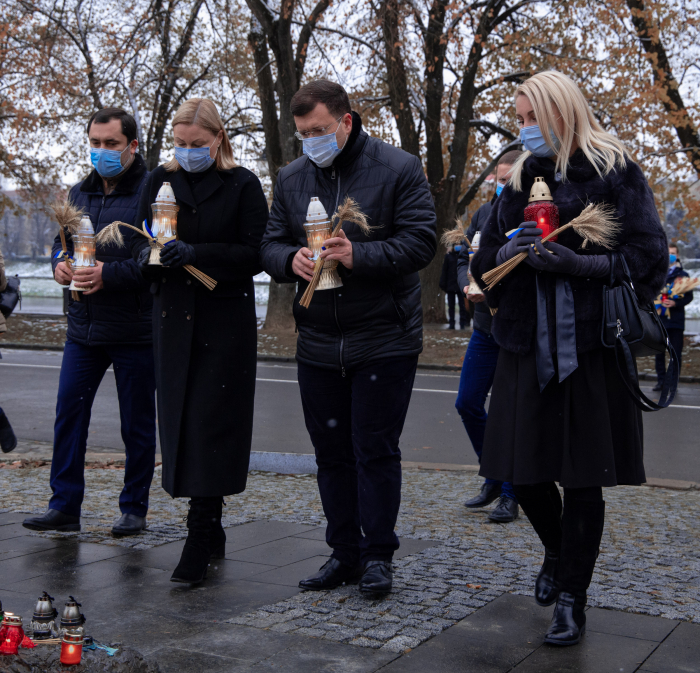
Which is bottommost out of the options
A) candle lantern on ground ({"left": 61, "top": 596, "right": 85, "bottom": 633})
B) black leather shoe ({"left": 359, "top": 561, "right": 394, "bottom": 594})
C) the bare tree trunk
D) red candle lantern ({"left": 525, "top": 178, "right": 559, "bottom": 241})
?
black leather shoe ({"left": 359, "top": 561, "right": 394, "bottom": 594})

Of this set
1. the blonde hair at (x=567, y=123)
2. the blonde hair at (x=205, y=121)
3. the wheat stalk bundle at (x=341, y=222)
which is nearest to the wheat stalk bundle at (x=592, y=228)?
the blonde hair at (x=567, y=123)

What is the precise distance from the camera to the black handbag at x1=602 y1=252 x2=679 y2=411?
11.0ft

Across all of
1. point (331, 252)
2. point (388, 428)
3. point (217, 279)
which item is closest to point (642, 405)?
point (388, 428)

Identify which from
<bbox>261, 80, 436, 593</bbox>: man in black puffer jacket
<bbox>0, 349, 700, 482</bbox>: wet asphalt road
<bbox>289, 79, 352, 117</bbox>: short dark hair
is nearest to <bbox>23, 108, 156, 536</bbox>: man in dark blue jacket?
<bbox>261, 80, 436, 593</bbox>: man in black puffer jacket

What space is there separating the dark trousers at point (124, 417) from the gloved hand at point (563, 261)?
Answer: 2411 mm

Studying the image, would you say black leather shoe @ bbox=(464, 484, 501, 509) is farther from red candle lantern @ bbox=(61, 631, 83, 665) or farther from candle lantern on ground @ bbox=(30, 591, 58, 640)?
red candle lantern @ bbox=(61, 631, 83, 665)

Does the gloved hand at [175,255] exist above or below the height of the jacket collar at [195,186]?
below

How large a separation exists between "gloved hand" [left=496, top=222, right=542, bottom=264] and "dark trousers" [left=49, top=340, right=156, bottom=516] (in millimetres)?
2301

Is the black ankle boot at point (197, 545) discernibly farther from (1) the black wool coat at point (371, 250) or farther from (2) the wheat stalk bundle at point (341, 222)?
(2) the wheat stalk bundle at point (341, 222)

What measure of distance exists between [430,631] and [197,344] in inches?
66.3

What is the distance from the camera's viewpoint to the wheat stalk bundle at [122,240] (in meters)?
4.12

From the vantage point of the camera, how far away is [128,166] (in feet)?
16.6

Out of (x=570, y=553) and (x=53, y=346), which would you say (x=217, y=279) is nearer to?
(x=570, y=553)

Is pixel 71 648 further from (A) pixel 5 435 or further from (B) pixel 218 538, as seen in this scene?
(A) pixel 5 435
